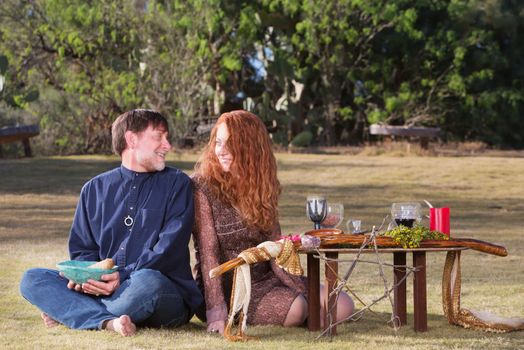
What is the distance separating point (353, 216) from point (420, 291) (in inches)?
342

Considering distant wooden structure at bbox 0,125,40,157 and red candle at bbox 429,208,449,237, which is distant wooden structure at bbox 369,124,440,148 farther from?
red candle at bbox 429,208,449,237

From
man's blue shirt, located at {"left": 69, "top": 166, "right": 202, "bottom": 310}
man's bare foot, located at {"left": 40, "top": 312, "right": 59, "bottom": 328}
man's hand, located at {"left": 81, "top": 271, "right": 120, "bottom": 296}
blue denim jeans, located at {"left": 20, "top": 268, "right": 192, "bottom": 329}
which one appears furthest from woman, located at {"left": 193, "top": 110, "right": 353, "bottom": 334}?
man's bare foot, located at {"left": 40, "top": 312, "right": 59, "bottom": 328}

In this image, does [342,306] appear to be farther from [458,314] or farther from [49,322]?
[49,322]

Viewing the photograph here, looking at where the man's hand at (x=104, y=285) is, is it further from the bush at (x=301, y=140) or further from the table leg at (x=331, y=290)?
the bush at (x=301, y=140)

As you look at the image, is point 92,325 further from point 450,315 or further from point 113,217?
point 450,315

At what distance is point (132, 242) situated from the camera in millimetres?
5949

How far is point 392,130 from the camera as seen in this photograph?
24531 mm

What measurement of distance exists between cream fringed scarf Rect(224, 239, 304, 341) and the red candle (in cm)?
83

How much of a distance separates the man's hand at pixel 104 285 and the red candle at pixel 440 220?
1.65 metres

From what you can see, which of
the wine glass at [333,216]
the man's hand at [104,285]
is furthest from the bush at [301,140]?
the man's hand at [104,285]

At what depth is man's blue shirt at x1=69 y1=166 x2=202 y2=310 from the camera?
19.3 ft

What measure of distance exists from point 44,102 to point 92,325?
19.3 metres

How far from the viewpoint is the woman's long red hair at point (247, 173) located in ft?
19.6

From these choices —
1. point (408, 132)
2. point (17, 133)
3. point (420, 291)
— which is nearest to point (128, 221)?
point (420, 291)
